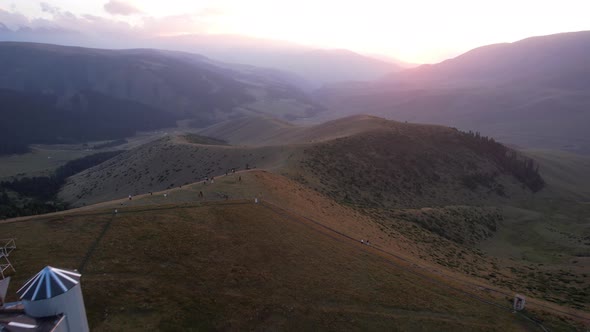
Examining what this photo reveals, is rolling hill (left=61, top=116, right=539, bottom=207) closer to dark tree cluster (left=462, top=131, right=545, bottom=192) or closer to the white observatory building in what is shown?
dark tree cluster (left=462, top=131, right=545, bottom=192)

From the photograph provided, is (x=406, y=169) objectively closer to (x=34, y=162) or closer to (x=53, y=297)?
(x=53, y=297)

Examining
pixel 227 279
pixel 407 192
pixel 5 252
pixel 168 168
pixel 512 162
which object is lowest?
pixel 407 192

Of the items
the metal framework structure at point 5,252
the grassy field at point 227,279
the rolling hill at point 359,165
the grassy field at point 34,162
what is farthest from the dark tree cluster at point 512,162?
the grassy field at point 34,162

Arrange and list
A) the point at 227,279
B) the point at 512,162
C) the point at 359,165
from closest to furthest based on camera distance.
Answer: the point at 227,279, the point at 359,165, the point at 512,162

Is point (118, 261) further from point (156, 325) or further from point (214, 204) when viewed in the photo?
point (214, 204)

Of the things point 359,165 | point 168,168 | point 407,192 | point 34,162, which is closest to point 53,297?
point 359,165

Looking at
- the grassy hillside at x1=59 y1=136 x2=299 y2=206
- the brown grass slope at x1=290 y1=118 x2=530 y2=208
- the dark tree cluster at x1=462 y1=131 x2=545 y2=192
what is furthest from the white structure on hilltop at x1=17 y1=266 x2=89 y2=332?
the dark tree cluster at x1=462 y1=131 x2=545 y2=192
